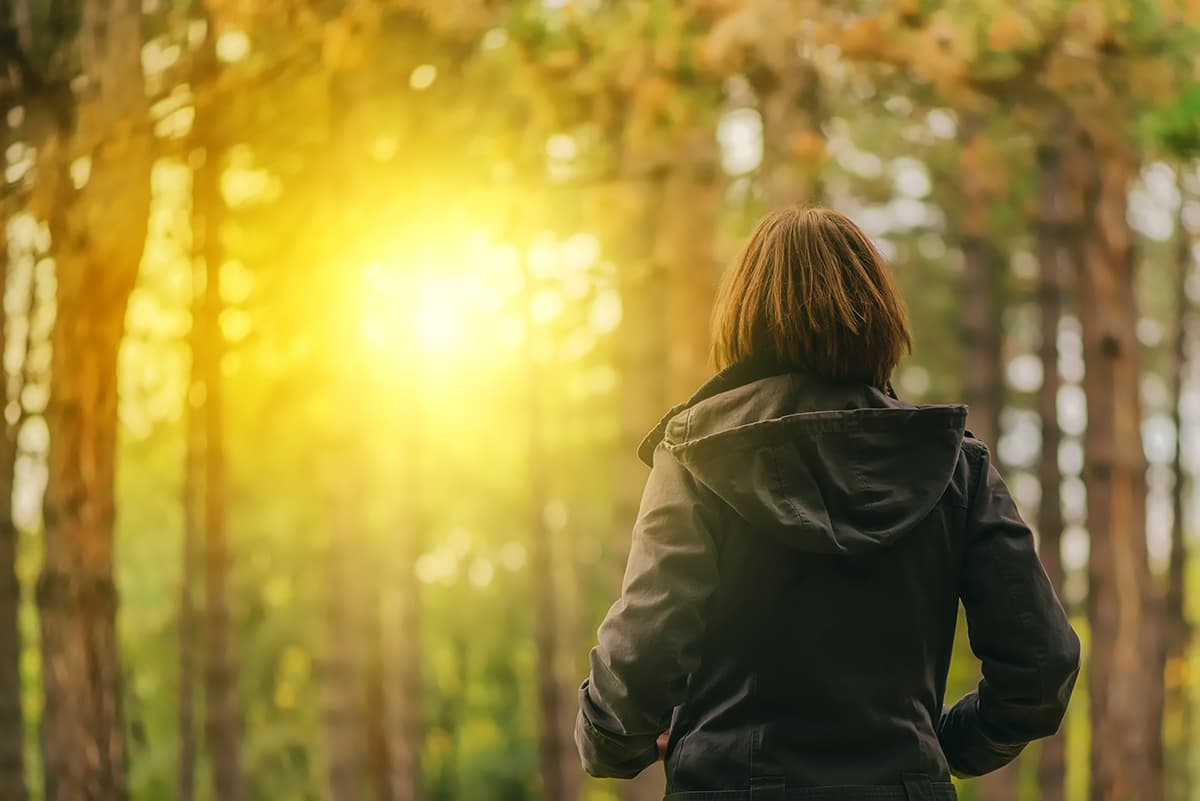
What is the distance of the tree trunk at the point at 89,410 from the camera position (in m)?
7.11

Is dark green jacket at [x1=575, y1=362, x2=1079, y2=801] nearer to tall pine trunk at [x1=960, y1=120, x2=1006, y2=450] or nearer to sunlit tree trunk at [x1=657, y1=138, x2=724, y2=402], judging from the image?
sunlit tree trunk at [x1=657, y1=138, x2=724, y2=402]

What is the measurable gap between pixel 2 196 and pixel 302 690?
1746 cm

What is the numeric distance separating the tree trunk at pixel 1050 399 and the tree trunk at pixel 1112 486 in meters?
0.68

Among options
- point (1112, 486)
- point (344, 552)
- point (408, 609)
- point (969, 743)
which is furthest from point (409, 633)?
point (969, 743)

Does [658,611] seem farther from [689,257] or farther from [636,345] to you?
[636,345]

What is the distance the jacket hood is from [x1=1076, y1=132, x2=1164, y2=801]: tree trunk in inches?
330

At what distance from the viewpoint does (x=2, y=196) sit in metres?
7.47

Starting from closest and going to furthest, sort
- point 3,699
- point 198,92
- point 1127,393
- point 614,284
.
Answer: point 198,92 → point 3,699 → point 614,284 → point 1127,393

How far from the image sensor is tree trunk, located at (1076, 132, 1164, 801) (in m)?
10.1

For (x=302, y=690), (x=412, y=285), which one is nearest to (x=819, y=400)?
(x=412, y=285)

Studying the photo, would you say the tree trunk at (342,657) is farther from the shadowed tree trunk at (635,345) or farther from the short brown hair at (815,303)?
the short brown hair at (815,303)

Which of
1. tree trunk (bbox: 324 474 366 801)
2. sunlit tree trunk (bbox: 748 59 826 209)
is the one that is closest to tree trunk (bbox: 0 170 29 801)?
tree trunk (bbox: 324 474 366 801)

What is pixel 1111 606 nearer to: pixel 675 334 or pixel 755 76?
pixel 675 334

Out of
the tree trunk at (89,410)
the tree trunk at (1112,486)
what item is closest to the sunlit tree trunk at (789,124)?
the tree trunk at (89,410)
